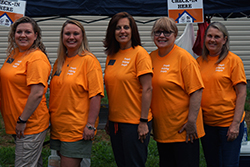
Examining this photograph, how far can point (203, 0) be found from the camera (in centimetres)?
353

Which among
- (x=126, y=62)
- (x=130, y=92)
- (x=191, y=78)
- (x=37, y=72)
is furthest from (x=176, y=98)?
(x=37, y=72)

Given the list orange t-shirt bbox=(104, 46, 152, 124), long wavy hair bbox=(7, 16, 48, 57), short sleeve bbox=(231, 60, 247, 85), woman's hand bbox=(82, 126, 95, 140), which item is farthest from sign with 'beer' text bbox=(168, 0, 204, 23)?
woman's hand bbox=(82, 126, 95, 140)

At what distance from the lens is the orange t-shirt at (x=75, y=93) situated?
264cm

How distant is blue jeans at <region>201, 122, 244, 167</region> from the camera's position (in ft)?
9.55

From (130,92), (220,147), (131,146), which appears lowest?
(220,147)

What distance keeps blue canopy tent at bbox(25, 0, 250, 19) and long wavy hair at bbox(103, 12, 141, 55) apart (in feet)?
2.38

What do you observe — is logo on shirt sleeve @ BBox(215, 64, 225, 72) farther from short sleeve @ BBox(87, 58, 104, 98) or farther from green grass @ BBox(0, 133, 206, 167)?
green grass @ BBox(0, 133, 206, 167)

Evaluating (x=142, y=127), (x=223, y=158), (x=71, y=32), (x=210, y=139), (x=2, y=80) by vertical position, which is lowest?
(x=223, y=158)

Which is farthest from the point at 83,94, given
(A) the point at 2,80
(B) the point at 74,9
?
(B) the point at 74,9

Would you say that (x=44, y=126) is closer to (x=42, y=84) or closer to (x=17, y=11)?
(x=42, y=84)

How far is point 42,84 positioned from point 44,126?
1.43 ft

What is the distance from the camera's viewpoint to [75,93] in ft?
8.70

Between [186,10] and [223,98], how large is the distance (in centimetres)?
121

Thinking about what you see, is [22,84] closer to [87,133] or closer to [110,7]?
[87,133]
